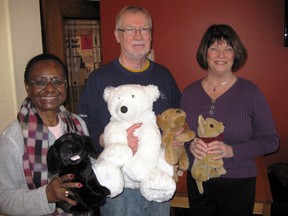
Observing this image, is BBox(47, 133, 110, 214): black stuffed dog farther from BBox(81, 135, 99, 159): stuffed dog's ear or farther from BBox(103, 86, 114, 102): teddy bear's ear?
BBox(103, 86, 114, 102): teddy bear's ear

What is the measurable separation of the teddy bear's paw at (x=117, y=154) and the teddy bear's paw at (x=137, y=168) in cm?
3

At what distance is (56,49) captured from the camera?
286 centimetres

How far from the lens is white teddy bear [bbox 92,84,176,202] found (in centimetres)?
123

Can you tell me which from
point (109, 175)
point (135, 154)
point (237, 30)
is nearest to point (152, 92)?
point (135, 154)

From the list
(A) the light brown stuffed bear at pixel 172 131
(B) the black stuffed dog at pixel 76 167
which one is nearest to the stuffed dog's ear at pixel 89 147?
(B) the black stuffed dog at pixel 76 167

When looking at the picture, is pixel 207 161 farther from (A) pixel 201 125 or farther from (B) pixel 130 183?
(B) pixel 130 183

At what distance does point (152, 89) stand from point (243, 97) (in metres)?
0.49

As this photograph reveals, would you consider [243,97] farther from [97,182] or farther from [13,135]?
[13,135]

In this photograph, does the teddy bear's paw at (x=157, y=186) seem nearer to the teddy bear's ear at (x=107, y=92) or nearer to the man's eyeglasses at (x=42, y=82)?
the teddy bear's ear at (x=107, y=92)

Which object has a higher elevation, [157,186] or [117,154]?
[117,154]

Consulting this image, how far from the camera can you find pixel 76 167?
114cm

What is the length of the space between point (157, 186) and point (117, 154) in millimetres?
227

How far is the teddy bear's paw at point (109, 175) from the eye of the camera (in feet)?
4.00

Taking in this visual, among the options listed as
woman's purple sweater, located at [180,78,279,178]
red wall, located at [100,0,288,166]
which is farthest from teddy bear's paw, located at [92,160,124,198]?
red wall, located at [100,0,288,166]
